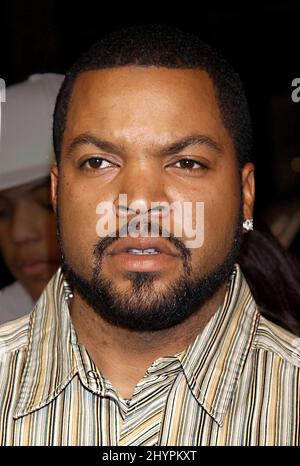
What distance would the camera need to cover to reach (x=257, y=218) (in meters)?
2.32

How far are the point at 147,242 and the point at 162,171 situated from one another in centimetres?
13

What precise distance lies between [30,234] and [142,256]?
1020 millimetres

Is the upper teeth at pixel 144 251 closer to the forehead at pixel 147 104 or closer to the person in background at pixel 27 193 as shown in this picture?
the forehead at pixel 147 104

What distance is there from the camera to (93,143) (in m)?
1.47

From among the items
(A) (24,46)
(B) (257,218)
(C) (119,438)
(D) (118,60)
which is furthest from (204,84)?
(A) (24,46)

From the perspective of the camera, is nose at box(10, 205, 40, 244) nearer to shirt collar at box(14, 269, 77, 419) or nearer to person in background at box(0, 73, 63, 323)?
person in background at box(0, 73, 63, 323)

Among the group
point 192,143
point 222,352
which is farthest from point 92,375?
point 192,143

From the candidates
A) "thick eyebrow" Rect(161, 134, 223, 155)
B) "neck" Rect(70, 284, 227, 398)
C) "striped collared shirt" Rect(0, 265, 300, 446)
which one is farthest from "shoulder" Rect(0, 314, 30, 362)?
"thick eyebrow" Rect(161, 134, 223, 155)

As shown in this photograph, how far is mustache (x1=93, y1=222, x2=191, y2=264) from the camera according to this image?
4.66 ft

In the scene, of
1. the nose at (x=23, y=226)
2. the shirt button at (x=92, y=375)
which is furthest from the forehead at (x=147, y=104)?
the nose at (x=23, y=226)

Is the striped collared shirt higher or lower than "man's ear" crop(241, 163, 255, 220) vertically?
lower

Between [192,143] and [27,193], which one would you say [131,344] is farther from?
[27,193]

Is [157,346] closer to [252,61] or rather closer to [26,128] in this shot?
[26,128]

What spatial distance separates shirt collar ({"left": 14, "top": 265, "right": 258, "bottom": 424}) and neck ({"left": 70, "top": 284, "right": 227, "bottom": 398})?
26 mm
